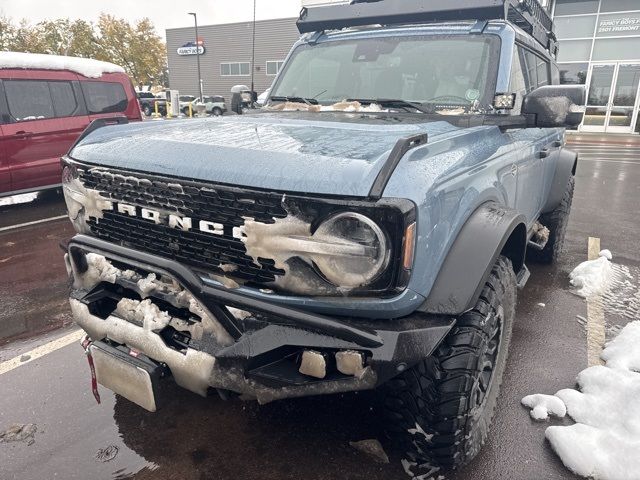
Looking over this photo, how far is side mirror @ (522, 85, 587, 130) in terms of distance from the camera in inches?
95.4

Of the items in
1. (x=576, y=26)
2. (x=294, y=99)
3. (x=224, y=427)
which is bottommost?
(x=224, y=427)

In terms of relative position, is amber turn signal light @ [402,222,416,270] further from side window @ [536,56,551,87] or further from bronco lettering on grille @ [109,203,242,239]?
side window @ [536,56,551,87]

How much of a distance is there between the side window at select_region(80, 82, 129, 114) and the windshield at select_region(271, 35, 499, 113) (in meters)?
5.33

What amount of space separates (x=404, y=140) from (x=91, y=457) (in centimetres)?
203

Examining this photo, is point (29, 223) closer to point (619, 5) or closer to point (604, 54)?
point (604, 54)

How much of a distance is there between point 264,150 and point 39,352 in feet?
7.96

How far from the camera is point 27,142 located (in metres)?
6.79

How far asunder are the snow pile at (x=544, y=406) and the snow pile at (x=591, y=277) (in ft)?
6.27

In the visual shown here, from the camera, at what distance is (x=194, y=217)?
192 centimetres

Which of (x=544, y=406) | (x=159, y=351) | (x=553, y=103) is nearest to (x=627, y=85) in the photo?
(x=553, y=103)

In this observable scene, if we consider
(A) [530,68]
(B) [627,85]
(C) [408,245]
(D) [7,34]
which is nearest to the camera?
(C) [408,245]

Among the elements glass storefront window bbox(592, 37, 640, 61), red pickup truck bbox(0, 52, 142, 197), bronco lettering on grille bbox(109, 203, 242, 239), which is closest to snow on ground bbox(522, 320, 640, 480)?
bronco lettering on grille bbox(109, 203, 242, 239)

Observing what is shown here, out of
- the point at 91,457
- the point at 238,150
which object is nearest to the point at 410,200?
the point at 238,150

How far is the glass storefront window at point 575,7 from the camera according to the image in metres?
18.6
